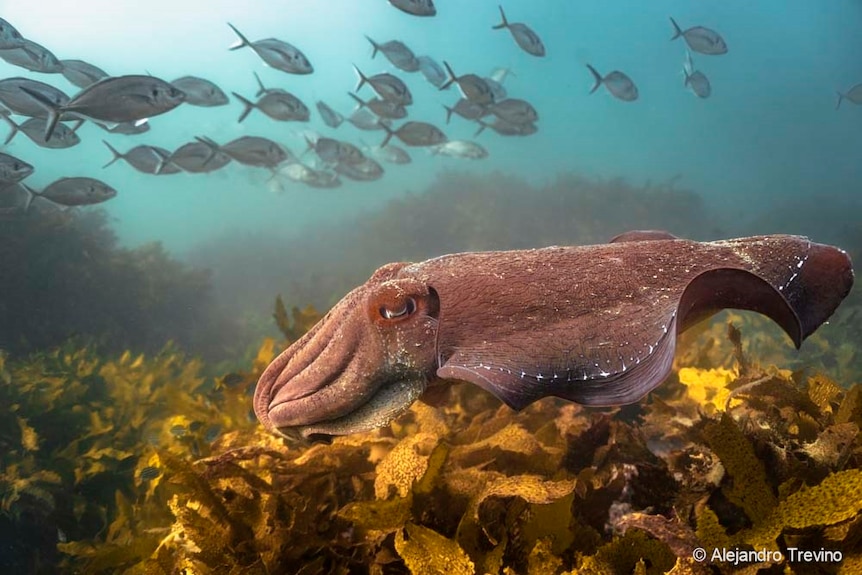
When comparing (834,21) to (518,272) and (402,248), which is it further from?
(518,272)

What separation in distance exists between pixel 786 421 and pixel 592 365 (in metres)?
1.57

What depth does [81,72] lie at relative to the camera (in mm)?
8766

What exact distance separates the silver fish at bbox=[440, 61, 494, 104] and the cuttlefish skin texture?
10.6m

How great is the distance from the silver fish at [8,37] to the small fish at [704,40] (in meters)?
16.0

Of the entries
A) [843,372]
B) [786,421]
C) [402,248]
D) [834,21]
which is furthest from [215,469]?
[834,21]

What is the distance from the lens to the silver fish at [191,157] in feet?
30.8

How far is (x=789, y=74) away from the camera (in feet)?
380

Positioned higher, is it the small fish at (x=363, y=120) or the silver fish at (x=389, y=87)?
the silver fish at (x=389, y=87)

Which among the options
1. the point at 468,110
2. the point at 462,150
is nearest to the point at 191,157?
the point at 468,110

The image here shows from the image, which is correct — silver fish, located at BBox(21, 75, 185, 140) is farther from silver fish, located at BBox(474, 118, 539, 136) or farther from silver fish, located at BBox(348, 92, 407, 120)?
silver fish, located at BBox(474, 118, 539, 136)

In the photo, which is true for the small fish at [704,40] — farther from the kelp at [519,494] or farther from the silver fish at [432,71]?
the kelp at [519,494]

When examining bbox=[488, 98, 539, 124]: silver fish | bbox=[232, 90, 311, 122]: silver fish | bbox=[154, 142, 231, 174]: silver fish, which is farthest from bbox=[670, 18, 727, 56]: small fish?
bbox=[154, 142, 231, 174]: silver fish

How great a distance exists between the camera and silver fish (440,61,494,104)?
11.6 metres

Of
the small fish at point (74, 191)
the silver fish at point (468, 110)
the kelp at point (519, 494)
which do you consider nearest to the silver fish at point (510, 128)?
the silver fish at point (468, 110)
